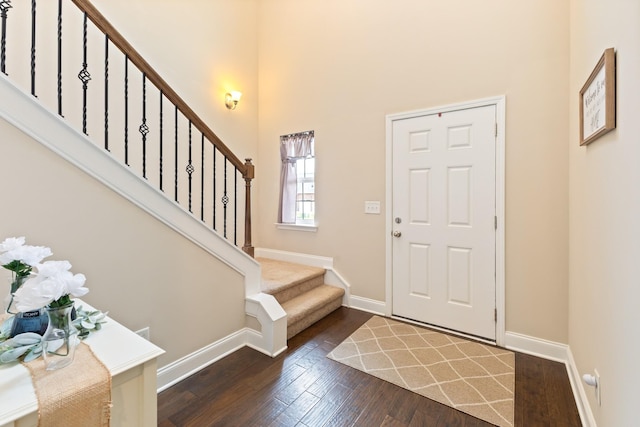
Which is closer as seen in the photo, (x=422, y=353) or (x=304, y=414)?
(x=304, y=414)

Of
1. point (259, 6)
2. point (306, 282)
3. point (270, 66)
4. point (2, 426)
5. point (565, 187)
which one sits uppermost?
point (259, 6)

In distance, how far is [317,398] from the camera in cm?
182

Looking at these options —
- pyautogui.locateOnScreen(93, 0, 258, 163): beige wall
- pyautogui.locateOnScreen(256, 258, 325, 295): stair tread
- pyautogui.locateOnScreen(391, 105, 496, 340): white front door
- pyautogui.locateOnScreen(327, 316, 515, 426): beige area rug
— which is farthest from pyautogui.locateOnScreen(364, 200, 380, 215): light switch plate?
pyautogui.locateOnScreen(93, 0, 258, 163): beige wall

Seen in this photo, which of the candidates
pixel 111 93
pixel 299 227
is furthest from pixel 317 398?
pixel 111 93

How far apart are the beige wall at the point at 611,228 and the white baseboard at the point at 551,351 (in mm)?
142

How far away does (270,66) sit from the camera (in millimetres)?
3965

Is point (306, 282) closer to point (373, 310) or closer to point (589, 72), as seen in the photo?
point (373, 310)

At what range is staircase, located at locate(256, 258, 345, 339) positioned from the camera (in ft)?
8.75

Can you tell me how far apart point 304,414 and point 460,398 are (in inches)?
39.0

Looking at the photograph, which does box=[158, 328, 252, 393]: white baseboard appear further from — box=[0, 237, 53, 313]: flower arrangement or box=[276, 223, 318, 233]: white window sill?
box=[276, 223, 318, 233]: white window sill

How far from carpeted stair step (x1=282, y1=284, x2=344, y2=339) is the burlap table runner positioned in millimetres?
1761

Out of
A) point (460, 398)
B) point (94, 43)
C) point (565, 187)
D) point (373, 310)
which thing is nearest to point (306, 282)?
point (373, 310)

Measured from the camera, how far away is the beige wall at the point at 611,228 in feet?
3.53

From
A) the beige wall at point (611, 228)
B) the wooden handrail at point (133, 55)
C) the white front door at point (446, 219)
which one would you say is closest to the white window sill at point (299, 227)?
the white front door at point (446, 219)
